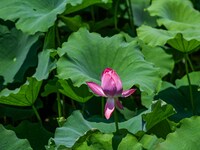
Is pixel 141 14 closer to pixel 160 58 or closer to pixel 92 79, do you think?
pixel 160 58

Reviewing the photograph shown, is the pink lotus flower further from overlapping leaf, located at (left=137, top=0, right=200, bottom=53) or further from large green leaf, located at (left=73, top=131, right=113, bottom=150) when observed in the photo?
overlapping leaf, located at (left=137, top=0, right=200, bottom=53)

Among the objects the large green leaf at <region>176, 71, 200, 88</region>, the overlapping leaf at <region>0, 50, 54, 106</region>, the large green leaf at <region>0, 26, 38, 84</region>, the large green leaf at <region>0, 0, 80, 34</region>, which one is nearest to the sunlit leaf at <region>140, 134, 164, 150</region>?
the overlapping leaf at <region>0, 50, 54, 106</region>

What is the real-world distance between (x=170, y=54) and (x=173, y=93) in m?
0.24

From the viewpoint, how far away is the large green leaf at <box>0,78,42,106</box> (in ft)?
7.17

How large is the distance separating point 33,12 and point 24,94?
419 millimetres

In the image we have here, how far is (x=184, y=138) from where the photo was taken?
72.5 inches

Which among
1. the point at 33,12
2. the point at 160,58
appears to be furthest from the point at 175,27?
the point at 33,12

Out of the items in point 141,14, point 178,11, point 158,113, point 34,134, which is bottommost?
point 141,14

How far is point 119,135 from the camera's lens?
196 centimetres

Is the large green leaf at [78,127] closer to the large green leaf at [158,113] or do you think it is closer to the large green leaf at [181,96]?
the large green leaf at [158,113]

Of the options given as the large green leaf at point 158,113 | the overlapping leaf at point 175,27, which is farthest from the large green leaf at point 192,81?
the large green leaf at point 158,113

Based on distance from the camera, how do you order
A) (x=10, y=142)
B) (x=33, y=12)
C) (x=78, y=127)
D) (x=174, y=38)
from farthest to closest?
1. (x=33, y=12)
2. (x=174, y=38)
3. (x=78, y=127)
4. (x=10, y=142)

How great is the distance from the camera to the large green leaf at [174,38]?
2350 mm

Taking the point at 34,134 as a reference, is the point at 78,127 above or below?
above
